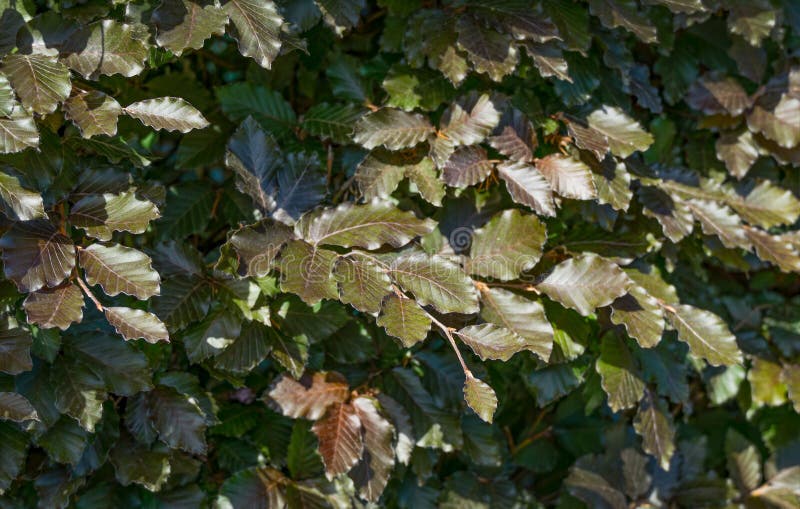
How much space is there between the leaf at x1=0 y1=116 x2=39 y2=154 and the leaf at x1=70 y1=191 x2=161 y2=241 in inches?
5.9

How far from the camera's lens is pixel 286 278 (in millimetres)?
1119

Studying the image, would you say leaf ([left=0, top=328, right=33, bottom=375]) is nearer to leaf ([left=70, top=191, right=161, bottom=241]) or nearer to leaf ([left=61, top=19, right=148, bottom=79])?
leaf ([left=70, top=191, right=161, bottom=241])

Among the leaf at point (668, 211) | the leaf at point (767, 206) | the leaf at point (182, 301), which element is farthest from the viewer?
the leaf at point (767, 206)

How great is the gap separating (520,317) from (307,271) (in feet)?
1.16

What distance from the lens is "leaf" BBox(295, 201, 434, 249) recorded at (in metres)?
1.19

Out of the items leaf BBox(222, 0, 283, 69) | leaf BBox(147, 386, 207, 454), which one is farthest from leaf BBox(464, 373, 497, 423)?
leaf BBox(222, 0, 283, 69)

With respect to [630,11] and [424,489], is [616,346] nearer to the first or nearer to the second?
[424,489]

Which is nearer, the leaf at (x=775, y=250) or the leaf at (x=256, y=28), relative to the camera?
the leaf at (x=256, y=28)

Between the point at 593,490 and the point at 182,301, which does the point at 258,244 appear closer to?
the point at 182,301

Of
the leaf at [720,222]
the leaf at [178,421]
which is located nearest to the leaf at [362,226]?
the leaf at [178,421]

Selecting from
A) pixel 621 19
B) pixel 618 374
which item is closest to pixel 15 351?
pixel 618 374

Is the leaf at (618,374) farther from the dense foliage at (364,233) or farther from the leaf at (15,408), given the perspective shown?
the leaf at (15,408)

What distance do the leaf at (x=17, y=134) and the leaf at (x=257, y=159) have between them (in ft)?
1.07

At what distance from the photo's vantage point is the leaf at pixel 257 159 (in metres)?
1.28
